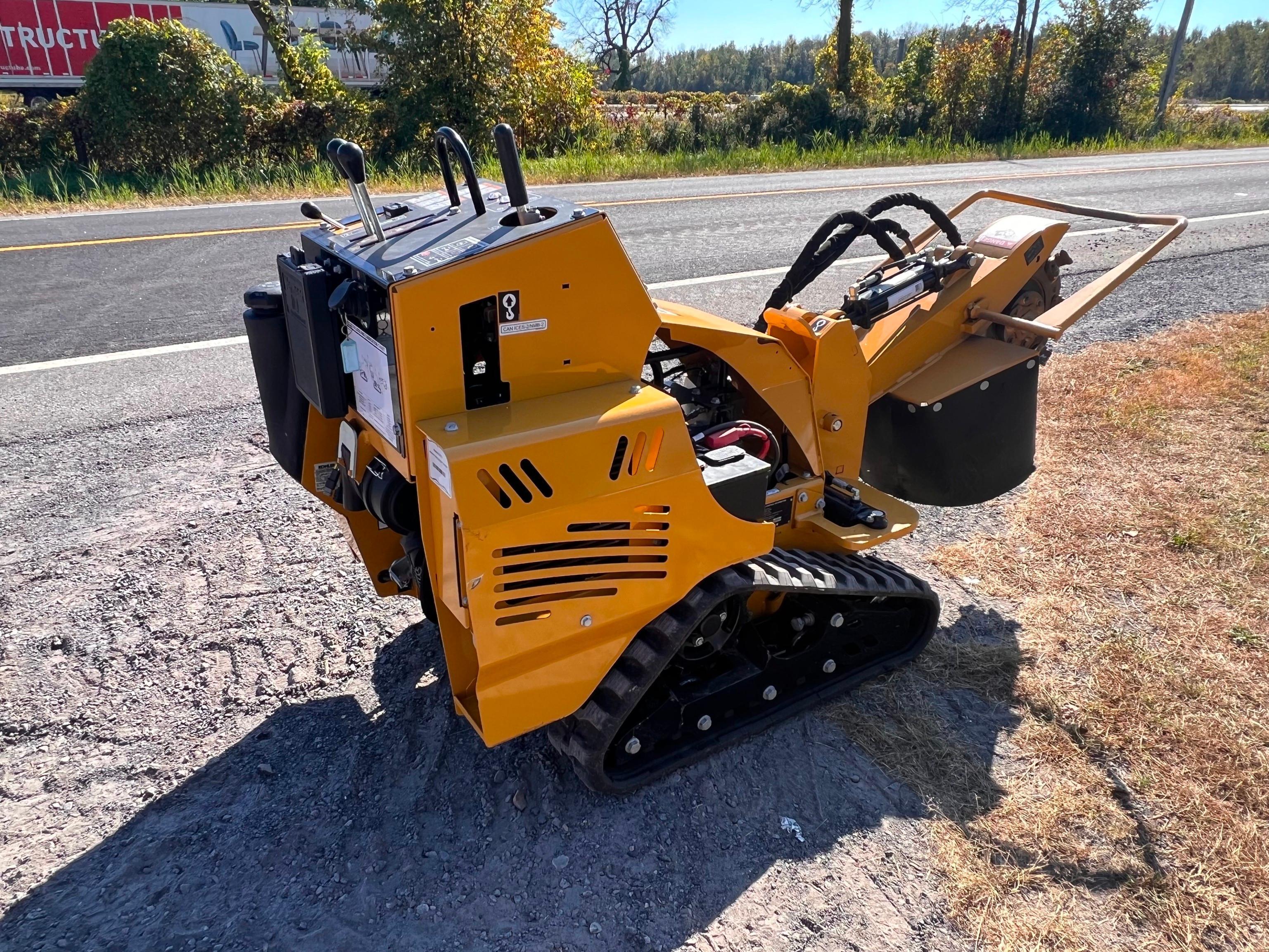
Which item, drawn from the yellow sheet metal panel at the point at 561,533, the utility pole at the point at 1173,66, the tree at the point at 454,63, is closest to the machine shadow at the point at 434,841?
the yellow sheet metal panel at the point at 561,533

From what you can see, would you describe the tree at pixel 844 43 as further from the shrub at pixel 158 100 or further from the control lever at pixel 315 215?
the control lever at pixel 315 215

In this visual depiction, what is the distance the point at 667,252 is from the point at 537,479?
25.4 feet

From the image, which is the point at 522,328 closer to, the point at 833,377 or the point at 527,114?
the point at 833,377

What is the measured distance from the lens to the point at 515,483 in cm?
249

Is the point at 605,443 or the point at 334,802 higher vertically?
the point at 605,443

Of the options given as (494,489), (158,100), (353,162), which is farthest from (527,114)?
(494,489)

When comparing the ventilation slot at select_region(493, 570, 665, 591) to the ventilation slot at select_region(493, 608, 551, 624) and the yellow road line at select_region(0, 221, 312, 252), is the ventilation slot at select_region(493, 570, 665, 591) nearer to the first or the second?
the ventilation slot at select_region(493, 608, 551, 624)

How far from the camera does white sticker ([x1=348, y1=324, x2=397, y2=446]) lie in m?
2.63

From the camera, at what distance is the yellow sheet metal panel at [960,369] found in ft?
13.3

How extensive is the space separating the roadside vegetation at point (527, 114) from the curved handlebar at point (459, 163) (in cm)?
1142

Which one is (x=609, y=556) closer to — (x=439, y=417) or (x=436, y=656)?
(x=439, y=417)

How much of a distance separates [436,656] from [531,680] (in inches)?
45.2

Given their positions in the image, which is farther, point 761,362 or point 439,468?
point 761,362

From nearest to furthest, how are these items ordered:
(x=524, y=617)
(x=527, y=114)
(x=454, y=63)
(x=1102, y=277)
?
(x=524, y=617) → (x=1102, y=277) → (x=454, y=63) → (x=527, y=114)
